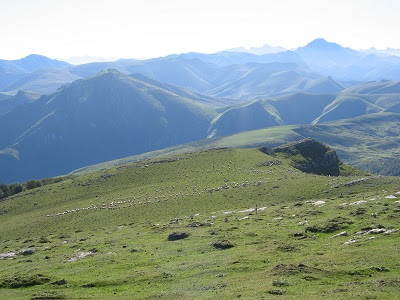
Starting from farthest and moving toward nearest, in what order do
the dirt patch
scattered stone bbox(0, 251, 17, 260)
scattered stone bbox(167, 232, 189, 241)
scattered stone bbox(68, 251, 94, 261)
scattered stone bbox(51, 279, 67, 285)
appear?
scattered stone bbox(0, 251, 17, 260) < scattered stone bbox(167, 232, 189, 241) < scattered stone bbox(68, 251, 94, 261) < scattered stone bbox(51, 279, 67, 285) < the dirt patch

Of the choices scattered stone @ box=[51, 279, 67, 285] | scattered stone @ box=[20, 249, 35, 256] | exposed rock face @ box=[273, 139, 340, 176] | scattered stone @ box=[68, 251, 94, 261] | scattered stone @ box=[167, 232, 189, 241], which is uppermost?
scattered stone @ box=[51, 279, 67, 285]

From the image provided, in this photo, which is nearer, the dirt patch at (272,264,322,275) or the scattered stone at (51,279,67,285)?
the dirt patch at (272,264,322,275)

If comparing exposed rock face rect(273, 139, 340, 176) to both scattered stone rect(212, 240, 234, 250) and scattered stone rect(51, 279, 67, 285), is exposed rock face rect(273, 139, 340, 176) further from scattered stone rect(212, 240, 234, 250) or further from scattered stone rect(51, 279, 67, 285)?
scattered stone rect(51, 279, 67, 285)

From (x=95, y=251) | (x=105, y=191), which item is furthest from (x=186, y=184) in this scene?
Answer: (x=95, y=251)

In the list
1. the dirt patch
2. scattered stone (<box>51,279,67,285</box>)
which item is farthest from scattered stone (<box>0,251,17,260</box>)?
the dirt patch

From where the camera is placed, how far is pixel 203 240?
225ft

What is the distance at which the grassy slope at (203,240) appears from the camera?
140ft

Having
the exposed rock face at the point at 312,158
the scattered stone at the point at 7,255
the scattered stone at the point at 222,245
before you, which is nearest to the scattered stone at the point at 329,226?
the scattered stone at the point at 222,245

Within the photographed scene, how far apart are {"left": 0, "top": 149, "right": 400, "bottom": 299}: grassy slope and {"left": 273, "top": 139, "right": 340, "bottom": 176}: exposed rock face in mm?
34507

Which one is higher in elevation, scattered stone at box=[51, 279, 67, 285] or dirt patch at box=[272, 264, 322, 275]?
dirt patch at box=[272, 264, 322, 275]

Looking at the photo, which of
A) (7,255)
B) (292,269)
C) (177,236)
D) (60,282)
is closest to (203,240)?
(177,236)

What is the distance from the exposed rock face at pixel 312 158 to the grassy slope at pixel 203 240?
3451cm

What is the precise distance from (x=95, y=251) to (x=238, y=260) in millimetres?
28256

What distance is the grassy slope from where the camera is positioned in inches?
1681
